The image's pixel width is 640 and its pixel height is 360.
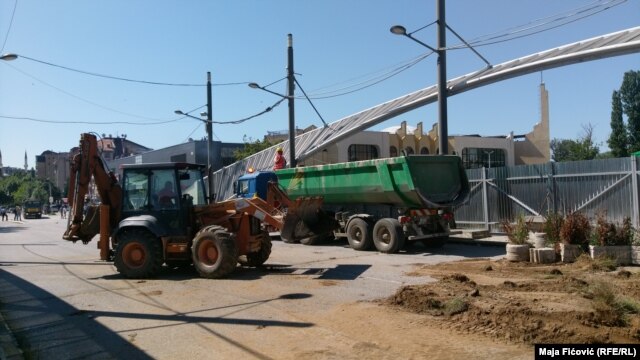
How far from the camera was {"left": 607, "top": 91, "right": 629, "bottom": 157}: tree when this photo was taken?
5258 cm

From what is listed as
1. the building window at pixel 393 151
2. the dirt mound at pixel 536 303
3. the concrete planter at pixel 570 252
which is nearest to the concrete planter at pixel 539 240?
the concrete planter at pixel 570 252

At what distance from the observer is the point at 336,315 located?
24.2 ft

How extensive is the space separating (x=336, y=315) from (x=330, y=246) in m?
9.75

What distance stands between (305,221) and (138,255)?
5779mm

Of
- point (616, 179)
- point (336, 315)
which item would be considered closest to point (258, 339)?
point (336, 315)

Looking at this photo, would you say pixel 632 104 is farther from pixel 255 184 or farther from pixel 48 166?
pixel 48 166

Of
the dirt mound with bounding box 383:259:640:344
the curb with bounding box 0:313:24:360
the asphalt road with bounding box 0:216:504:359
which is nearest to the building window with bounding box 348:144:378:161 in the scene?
the asphalt road with bounding box 0:216:504:359

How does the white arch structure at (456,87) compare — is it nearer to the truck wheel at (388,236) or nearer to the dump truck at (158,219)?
the truck wheel at (388,236)

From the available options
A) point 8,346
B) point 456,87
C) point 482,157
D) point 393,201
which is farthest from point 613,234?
point 482,157

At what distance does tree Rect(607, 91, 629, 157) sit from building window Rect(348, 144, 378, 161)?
25085mm

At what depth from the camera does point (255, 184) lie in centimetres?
1872

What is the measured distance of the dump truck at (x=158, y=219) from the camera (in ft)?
35.4

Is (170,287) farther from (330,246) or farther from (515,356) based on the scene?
(330,246)

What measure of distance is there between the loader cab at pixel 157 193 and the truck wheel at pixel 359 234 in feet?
19.7
